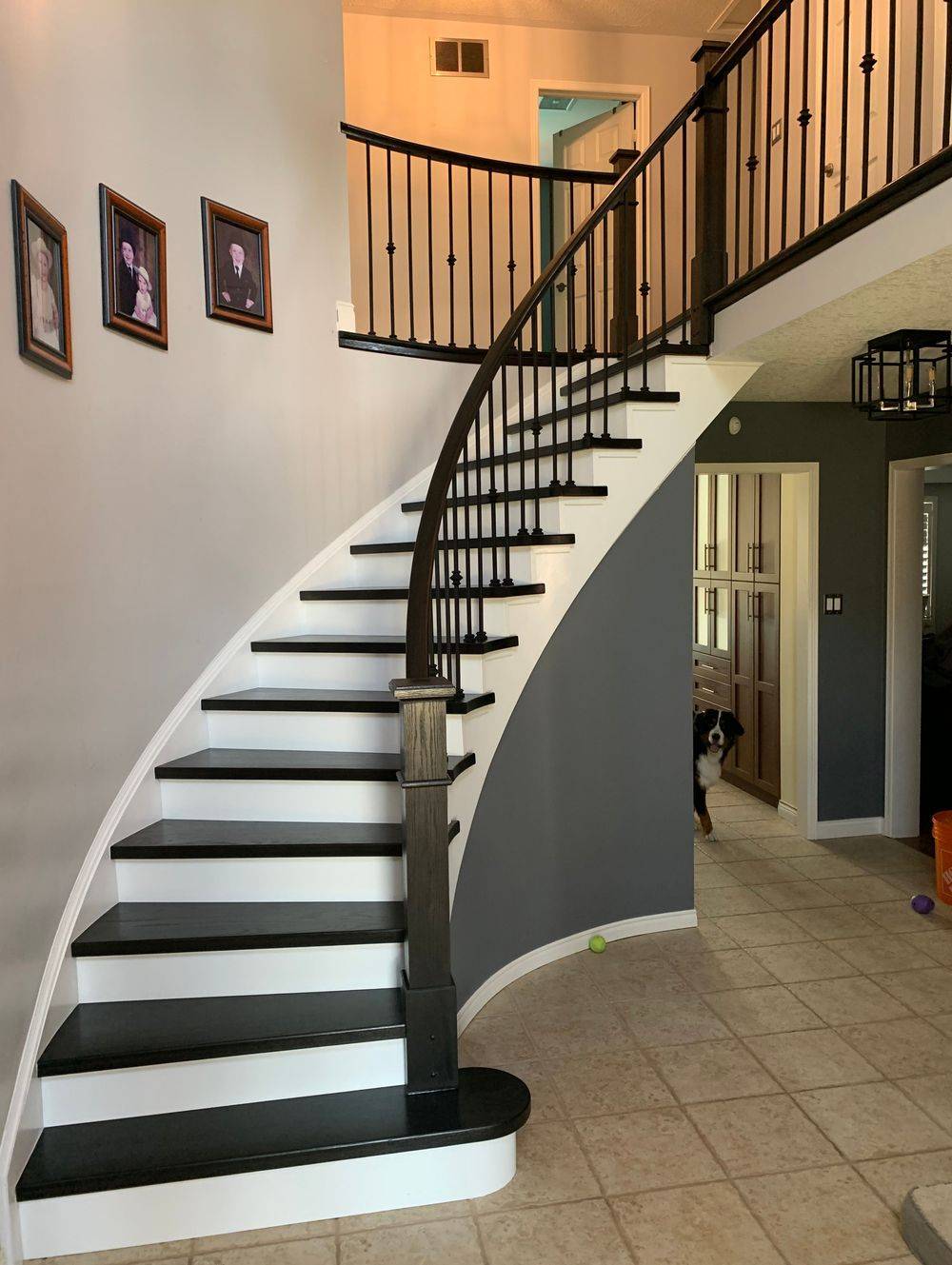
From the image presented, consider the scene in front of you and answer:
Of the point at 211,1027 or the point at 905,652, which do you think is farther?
the point at 905,652

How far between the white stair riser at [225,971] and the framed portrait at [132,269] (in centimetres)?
193

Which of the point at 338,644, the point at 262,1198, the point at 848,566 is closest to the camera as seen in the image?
the point at 262,1198

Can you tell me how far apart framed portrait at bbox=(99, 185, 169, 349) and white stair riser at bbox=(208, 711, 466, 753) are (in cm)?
135

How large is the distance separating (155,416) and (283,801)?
1.37 metres

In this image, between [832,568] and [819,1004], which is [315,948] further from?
[832,568]

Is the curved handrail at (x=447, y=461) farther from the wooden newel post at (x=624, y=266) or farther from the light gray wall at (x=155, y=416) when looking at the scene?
the light gray wall at (x=155, y=416)

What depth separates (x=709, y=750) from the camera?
18.1ft

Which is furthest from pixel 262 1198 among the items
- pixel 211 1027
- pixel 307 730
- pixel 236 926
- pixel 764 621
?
pixel 764 621

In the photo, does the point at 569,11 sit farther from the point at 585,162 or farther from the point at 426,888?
the point at 426,888

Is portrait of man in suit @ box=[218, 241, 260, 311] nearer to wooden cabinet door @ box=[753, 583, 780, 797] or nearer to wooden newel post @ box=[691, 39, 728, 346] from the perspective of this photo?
wooden newel post @ box=[691, 39, 728, 346]

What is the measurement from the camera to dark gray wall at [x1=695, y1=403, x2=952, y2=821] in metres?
5.14

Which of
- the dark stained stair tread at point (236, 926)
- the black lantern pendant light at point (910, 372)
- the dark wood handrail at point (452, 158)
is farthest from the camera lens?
the dark wood handrail at point (452, 158)

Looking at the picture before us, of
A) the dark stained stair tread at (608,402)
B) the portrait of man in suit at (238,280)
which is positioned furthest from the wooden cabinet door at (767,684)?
the portrait of man in suit at (238,280)

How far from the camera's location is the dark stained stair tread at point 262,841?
2.92 metres
